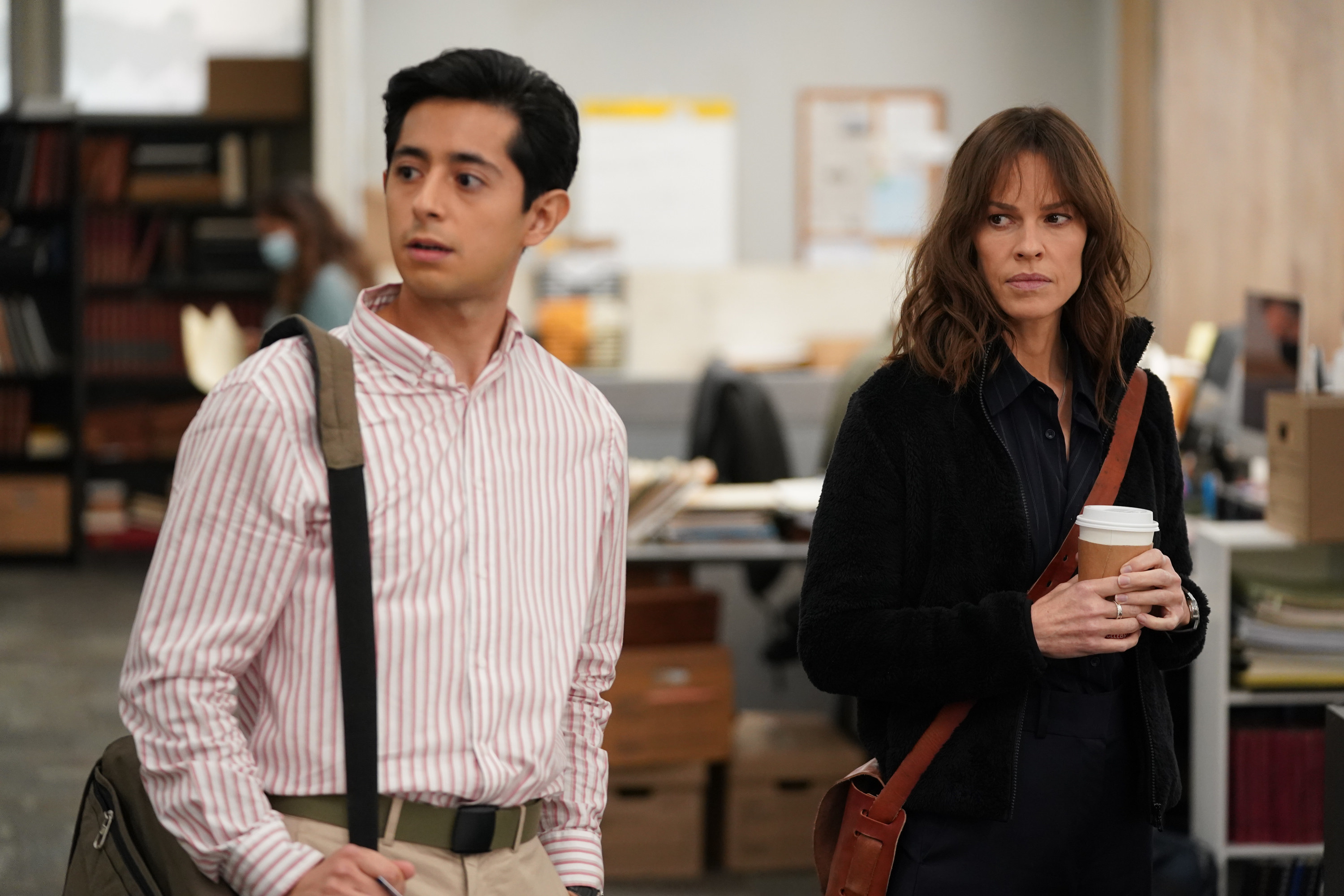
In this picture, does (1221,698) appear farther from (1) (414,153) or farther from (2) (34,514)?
(2) (34,514)

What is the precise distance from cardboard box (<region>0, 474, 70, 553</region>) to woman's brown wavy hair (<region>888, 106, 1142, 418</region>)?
6.63m

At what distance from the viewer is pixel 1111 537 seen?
4.54 ft

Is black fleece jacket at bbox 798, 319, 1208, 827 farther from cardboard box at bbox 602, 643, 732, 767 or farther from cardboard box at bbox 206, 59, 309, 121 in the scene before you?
cardboard box at bbox 206, 59, 309, 121

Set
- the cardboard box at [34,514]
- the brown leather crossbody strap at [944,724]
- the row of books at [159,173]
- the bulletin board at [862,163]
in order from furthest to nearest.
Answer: the bulletin board at [862,163], the row of books at [159,173], the cardboard box at [34,514], the brown leather crossbody strap at [944,724]

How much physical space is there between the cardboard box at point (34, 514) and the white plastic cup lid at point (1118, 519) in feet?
22.5

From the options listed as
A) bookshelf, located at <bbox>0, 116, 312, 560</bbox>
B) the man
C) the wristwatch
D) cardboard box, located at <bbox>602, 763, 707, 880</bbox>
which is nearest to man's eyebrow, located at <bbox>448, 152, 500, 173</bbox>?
the man

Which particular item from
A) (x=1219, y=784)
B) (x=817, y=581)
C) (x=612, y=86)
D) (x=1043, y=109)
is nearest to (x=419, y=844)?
(x=817, y=581)

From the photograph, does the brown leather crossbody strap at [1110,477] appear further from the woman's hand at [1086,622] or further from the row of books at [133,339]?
the row of books at [133,339]

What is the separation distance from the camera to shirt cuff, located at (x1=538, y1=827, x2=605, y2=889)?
138 cm

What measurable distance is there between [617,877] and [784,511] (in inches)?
38.9

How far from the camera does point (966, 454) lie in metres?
1.50

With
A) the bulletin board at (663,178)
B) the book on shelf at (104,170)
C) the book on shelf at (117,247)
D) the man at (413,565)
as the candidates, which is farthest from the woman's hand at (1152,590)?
the bulletin board at (663,178)

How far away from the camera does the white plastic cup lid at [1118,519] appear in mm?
1381

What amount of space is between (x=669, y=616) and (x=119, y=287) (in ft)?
17.3
